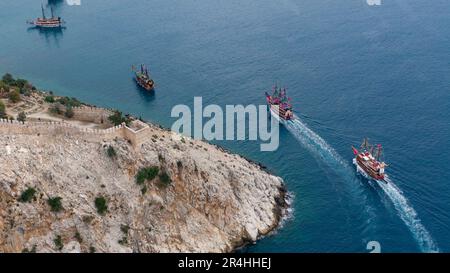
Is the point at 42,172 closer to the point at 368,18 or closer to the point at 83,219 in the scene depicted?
the point at 83,219

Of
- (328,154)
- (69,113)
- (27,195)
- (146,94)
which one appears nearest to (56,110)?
(69,113)

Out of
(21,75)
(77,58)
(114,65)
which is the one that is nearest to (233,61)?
(114,65)

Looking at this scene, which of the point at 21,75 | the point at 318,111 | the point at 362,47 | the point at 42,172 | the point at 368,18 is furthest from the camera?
the point at 368,18

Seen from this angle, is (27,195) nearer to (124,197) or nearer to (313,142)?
(124,197)

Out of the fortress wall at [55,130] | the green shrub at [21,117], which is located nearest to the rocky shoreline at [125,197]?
→ the fortress wall at [55,130]

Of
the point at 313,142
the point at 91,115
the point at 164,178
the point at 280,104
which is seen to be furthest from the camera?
the point at 280,104

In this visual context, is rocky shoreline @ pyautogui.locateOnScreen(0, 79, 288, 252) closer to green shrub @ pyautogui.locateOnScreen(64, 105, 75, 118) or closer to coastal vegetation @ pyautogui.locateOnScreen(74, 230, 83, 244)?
Result: coastal vegetation @ pyautogui.locateOnScreen(74, 230, 83, 244)
